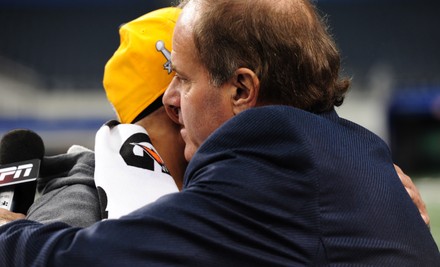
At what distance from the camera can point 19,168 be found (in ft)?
6.01

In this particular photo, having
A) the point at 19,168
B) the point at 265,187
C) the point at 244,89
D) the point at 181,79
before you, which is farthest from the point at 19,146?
the point at 265,187

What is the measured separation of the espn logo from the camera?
1.78 m

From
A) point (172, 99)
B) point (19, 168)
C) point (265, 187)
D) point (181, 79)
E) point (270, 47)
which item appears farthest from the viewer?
point (19, 168)

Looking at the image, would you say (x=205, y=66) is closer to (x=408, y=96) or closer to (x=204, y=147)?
(x=204, y=147)

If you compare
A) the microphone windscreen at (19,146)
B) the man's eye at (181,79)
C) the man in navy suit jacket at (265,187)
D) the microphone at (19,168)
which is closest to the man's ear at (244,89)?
the man in navy suit jacket at (265,187)

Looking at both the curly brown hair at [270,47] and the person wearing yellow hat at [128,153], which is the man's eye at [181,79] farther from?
the person wearing yellow hat at [128,153]

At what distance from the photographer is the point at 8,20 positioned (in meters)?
15.6

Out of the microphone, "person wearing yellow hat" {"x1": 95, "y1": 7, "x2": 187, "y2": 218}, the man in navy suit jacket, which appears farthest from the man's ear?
the microphone

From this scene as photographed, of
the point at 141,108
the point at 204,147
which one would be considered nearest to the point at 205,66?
the point at 204,147

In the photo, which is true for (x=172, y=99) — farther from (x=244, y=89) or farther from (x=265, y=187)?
(x=265, y=187)

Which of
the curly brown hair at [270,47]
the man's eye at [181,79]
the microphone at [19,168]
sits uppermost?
the curly brown hair at [270,47]

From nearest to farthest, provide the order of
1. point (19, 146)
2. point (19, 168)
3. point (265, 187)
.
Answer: point (265, 187) → point (19, 168) → point (19, 146)

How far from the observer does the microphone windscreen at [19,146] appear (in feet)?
6.40

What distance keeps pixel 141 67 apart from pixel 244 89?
654 mm
